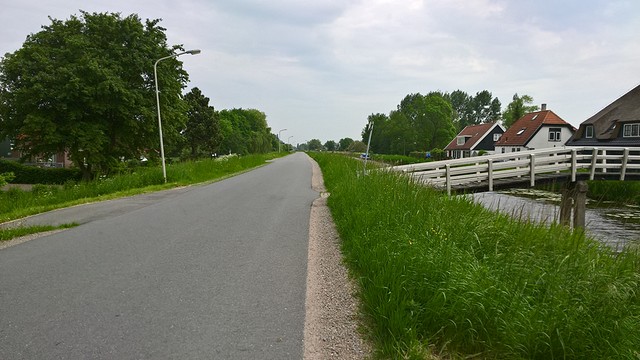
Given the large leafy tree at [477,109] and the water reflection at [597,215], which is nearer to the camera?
the water reflection at [597,215]

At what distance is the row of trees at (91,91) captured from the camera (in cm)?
2236

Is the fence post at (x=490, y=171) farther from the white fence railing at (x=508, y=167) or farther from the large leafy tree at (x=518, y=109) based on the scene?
the large leafy tree at (x=518, y=109)

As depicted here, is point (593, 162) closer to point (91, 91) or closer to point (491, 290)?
point (491, 290)

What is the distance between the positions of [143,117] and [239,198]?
51.4 feet

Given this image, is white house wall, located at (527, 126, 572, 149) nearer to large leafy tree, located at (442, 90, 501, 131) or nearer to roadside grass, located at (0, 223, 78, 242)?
roadside grass, located at (0, 223, 78, 242)

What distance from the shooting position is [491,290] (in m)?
3.77

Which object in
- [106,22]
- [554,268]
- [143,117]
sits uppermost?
[106,22]

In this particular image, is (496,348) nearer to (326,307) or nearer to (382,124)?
(326,307)

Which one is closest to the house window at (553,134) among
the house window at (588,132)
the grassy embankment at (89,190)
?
the house window at (588,132)

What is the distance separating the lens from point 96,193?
15.5 m

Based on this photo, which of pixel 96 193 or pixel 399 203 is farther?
pixel 96 193

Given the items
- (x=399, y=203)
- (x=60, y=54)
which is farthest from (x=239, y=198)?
(x=60, y=54)

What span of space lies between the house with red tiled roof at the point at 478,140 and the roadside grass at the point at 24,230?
59796mm

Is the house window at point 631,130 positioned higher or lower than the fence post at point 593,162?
higher
